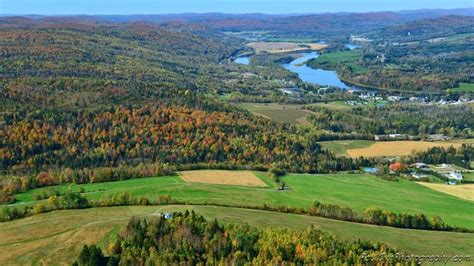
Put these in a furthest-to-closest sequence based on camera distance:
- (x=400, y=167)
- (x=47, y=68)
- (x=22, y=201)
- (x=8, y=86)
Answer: (x=47, y=68) → (x=8, y=86) → (x=400, y=167) → (x=22, y=201)

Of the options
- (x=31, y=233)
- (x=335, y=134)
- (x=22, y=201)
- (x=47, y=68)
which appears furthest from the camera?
(x=47, y=68)

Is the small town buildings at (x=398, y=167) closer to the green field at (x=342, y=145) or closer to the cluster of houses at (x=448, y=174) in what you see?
the cluster of houses at (x=448, y=174)

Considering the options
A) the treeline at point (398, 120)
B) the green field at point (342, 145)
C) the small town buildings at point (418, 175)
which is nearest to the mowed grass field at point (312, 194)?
the small town buildings at point (418, 175)

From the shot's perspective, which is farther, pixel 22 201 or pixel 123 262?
pixel 22 201

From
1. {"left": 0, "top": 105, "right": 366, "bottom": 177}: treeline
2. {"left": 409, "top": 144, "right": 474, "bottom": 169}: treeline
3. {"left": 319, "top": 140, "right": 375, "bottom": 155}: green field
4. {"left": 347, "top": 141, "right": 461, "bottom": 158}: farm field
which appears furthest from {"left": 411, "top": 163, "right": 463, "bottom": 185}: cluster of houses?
{"left": 319, "top": 140, "right": 375, "bottom": 155}: green field

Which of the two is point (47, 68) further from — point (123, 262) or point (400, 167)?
point (123, 262)

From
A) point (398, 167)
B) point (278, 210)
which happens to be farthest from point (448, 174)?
point (278, 210)

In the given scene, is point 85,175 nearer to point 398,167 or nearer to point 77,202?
point 77,202

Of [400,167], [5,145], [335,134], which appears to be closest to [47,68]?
[5,145]
